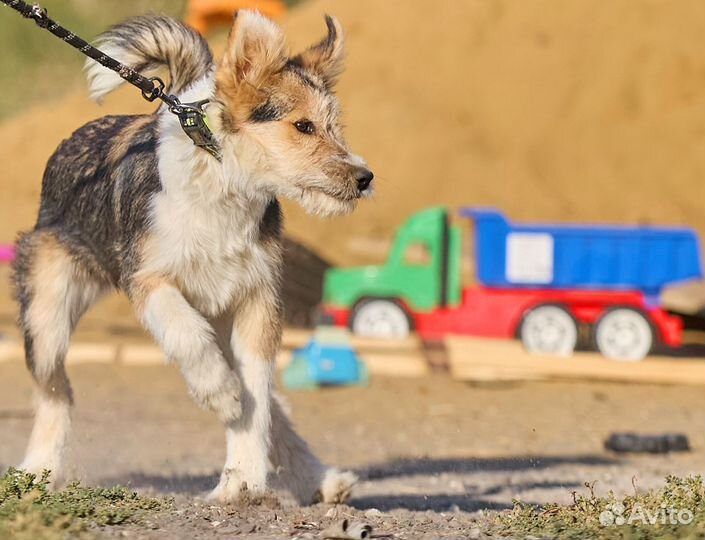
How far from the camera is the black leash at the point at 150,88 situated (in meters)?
5.54

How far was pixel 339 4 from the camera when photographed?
67.3 feet

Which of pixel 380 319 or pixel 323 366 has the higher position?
pixel 380 319

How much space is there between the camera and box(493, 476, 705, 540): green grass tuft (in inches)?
A: 176

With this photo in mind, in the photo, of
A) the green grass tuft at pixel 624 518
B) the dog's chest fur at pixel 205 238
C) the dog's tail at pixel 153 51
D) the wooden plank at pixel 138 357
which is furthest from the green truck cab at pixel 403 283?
the green grass tuft at pixel 624 518

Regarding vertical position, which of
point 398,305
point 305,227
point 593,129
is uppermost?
point 593,129

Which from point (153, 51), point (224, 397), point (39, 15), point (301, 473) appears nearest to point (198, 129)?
point (153, 51)

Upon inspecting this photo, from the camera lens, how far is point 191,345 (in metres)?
5.46

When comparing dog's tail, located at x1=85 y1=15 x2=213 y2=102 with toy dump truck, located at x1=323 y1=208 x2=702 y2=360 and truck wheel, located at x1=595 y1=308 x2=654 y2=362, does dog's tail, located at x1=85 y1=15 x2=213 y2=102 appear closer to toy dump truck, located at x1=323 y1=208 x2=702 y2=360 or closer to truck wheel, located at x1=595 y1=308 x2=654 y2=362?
toy dump truck, located at x1=323 y1=208 x2=702 y2=360

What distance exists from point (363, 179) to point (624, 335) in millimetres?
6431

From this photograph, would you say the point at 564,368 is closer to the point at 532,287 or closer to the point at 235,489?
the point at 532,287

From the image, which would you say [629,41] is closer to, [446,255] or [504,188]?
[504,188]

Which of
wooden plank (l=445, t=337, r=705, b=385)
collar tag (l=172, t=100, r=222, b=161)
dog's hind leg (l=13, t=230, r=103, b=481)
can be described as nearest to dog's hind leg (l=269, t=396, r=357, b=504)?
dog's hind leg (l=13, t=230, r=103, b=481)

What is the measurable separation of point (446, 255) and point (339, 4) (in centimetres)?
974

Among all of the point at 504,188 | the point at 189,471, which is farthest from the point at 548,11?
the point at 189,471
